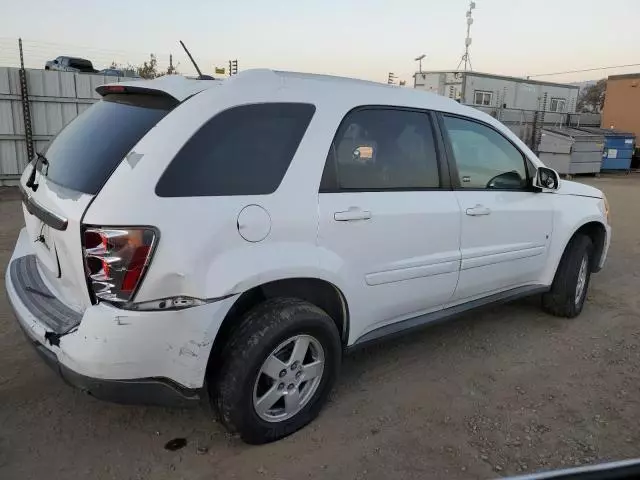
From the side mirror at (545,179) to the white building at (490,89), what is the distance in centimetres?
1521

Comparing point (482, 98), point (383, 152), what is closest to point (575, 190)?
point (383, 152)

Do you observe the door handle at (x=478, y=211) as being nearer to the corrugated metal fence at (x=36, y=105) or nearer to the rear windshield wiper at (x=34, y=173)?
the rear windshield wiper at (x=34, y=173)

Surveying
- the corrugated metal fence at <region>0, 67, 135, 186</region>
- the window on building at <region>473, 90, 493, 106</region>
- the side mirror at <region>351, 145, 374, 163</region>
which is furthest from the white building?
the side mirror at <region>351, 145, 374, 163</region>

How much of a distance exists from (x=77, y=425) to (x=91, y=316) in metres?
0.96

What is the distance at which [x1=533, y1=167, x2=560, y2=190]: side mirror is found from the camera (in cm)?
401

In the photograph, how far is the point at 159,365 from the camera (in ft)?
7.52

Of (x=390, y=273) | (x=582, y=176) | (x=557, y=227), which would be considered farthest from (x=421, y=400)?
(x=582, y=176)

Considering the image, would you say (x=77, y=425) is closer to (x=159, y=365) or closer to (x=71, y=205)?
(x=159, y=365)

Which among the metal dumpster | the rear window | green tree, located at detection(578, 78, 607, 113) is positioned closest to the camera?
the rear window

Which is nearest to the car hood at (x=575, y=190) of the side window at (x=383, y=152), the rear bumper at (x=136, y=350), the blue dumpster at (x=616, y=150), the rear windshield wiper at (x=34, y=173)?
the side window at (x=383, y=152)

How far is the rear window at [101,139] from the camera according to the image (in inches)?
94.8

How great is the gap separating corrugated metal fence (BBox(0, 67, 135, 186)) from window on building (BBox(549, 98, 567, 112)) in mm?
18887

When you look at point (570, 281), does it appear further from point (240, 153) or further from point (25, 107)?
point (25, 107)

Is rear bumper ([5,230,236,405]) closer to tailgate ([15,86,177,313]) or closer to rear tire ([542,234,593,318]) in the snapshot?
tailgate ([15,86,177,313])
